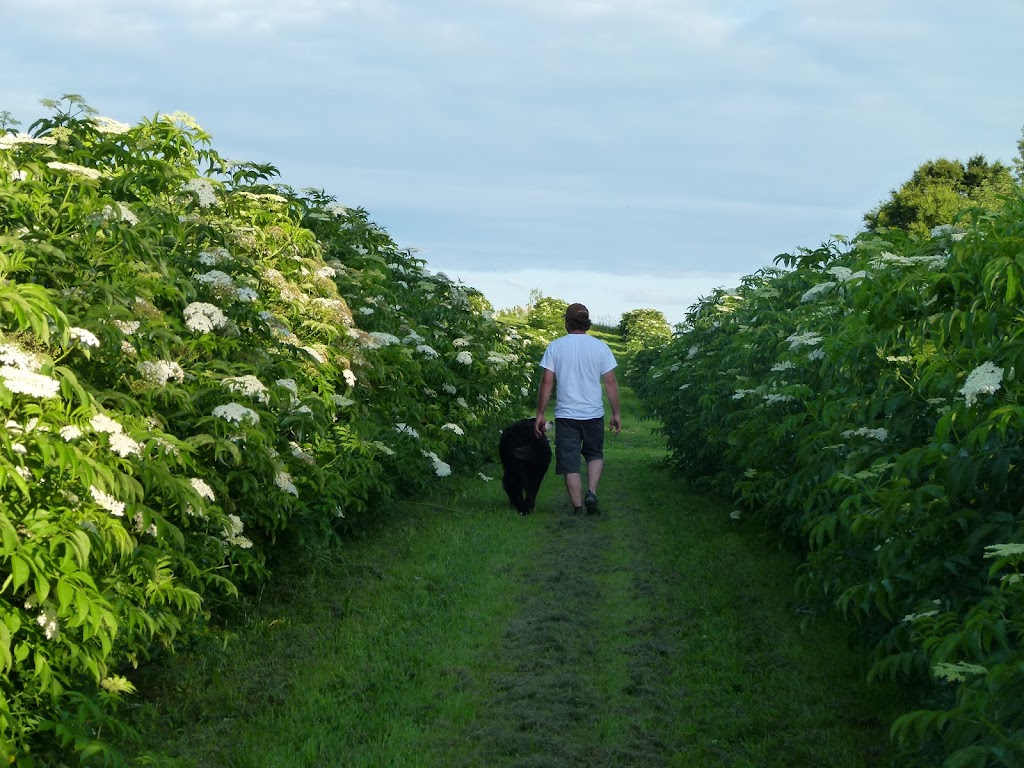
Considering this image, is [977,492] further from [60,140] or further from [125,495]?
[60,140]

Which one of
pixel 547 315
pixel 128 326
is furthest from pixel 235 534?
pixel 547 315

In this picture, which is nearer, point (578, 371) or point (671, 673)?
point (671, 673)

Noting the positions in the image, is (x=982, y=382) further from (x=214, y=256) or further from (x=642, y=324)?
(x=642, y=324)

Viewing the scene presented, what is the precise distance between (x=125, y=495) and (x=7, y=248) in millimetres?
1152

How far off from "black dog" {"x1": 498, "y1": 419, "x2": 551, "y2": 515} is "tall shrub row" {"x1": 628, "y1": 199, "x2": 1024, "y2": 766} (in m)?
3.84

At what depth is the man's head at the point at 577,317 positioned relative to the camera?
33.0 ft

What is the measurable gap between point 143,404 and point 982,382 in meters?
3.49

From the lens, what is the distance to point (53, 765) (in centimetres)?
376

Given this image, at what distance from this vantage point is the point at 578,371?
9898mm

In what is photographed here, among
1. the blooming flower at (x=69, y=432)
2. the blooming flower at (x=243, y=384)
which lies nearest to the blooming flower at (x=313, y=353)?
the blooming flower at (x=243, y=384)

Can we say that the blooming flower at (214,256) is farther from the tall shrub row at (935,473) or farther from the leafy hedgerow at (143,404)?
the tall shrub row at (935,473)

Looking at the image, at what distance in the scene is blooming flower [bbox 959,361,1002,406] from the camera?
317cm

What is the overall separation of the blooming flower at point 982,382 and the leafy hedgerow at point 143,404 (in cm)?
288

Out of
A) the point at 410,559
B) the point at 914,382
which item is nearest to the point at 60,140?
the point at 410,559
